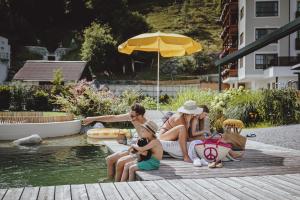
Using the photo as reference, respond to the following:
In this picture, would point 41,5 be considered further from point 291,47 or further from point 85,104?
point 85,104

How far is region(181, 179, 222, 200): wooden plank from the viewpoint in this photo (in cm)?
557

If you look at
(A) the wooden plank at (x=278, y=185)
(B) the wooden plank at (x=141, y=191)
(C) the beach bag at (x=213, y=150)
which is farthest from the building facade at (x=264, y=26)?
(B) the wooden plank at (x=141, y=191)

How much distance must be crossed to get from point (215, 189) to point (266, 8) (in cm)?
4512

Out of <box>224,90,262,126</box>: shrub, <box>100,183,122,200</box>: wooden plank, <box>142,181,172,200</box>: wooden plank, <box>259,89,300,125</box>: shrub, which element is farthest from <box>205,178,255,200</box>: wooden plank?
<box>259,89,300,125</box>: shrub

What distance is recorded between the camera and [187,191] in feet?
19.2

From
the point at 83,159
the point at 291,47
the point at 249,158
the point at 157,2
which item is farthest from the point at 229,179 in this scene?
the point at 157,2

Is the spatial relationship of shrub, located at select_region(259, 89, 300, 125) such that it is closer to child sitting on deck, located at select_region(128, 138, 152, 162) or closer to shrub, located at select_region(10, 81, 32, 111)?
child sitting on deck, located at select_region(128, 138, 152, 162)

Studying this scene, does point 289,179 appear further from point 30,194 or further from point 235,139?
point 30,194

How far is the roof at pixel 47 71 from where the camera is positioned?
149 ft

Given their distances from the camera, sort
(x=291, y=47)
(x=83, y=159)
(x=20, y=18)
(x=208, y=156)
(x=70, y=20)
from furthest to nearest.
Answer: (x=70, y=20) → (x=20, y=18) → (x=291, y=47) → (x=83, y=159) → (x=208, y=156)

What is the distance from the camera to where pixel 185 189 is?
597 centimetres

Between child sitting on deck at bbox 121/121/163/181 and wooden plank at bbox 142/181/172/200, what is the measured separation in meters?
0.84

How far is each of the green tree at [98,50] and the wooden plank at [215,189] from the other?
5913cm

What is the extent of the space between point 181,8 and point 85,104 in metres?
91.4
